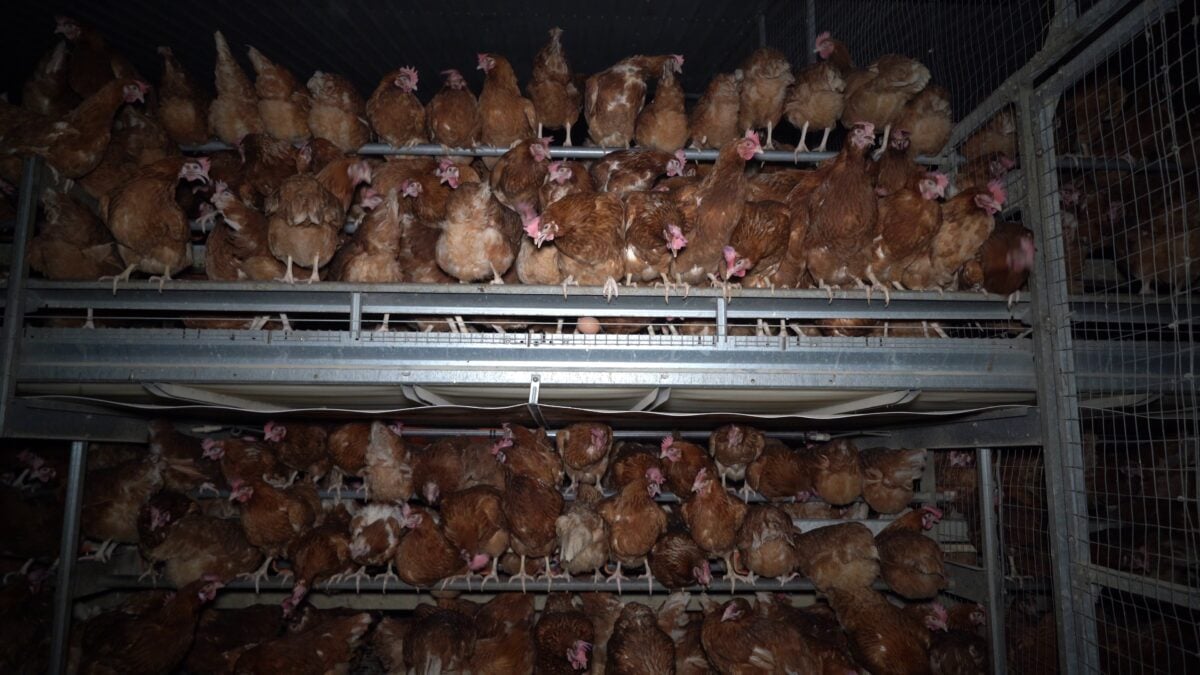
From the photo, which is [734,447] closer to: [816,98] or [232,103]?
[816,98]

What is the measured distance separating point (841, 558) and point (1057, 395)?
1.52 metres

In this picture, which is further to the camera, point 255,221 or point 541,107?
point 541,107

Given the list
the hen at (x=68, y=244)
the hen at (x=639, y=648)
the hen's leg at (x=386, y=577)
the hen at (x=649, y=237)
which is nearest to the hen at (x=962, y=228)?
the hen at (x=649, y=237)

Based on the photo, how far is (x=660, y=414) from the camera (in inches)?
110

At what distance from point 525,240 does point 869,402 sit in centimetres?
193

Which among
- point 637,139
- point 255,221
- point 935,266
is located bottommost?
point 935,266

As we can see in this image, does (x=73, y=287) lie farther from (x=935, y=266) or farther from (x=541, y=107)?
(x=935, y=266)

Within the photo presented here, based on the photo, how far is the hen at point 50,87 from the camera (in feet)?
11.6

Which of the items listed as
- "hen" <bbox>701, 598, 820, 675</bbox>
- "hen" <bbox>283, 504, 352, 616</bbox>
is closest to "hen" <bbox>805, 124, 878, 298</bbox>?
"hen" <bbox>701, 598, 820, 675</bbox>

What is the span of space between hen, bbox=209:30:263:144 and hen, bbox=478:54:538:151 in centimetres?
148

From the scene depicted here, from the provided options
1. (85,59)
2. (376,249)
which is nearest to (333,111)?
(376,249)

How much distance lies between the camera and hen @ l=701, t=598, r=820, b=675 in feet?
9.66

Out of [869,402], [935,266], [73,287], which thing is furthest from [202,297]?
[935,266]

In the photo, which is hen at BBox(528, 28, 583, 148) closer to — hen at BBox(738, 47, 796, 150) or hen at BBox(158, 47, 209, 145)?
hen at BBox(738, 47, 796, 150)
